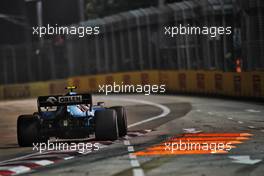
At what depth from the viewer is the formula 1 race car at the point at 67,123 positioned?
16.3 meters

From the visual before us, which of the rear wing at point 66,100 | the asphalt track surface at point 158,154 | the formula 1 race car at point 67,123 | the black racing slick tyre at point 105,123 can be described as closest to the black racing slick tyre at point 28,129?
the formula 1 race car at point 67,123

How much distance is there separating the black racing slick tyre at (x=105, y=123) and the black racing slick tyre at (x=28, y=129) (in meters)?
1.34

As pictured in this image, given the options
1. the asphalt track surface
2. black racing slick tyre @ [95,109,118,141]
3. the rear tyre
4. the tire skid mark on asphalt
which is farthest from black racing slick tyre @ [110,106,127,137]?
the rear tyre

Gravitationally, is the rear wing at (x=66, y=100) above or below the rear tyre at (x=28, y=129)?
above

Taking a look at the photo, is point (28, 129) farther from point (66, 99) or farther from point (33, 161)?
point (33, 161)

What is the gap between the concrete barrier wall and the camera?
30594 mm

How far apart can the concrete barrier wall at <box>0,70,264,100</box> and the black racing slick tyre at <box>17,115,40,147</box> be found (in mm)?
14127

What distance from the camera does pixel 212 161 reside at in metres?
13.2

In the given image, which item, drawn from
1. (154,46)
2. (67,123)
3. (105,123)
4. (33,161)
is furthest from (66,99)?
(154,46)

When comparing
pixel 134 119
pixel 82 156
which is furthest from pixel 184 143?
pixel 134 119

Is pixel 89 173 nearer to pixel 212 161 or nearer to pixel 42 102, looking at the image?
pixel 212 161

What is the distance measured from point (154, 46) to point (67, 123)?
2741 centimetres

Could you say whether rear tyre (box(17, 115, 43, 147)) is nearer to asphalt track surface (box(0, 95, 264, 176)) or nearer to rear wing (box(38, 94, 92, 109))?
asphalt track surface (box(0, 95, 264, 176))

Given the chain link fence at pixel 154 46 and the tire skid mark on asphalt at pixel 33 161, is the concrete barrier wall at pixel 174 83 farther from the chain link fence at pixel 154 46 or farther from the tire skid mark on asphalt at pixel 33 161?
the tire skid mark on asphalt at pixel 33 161
